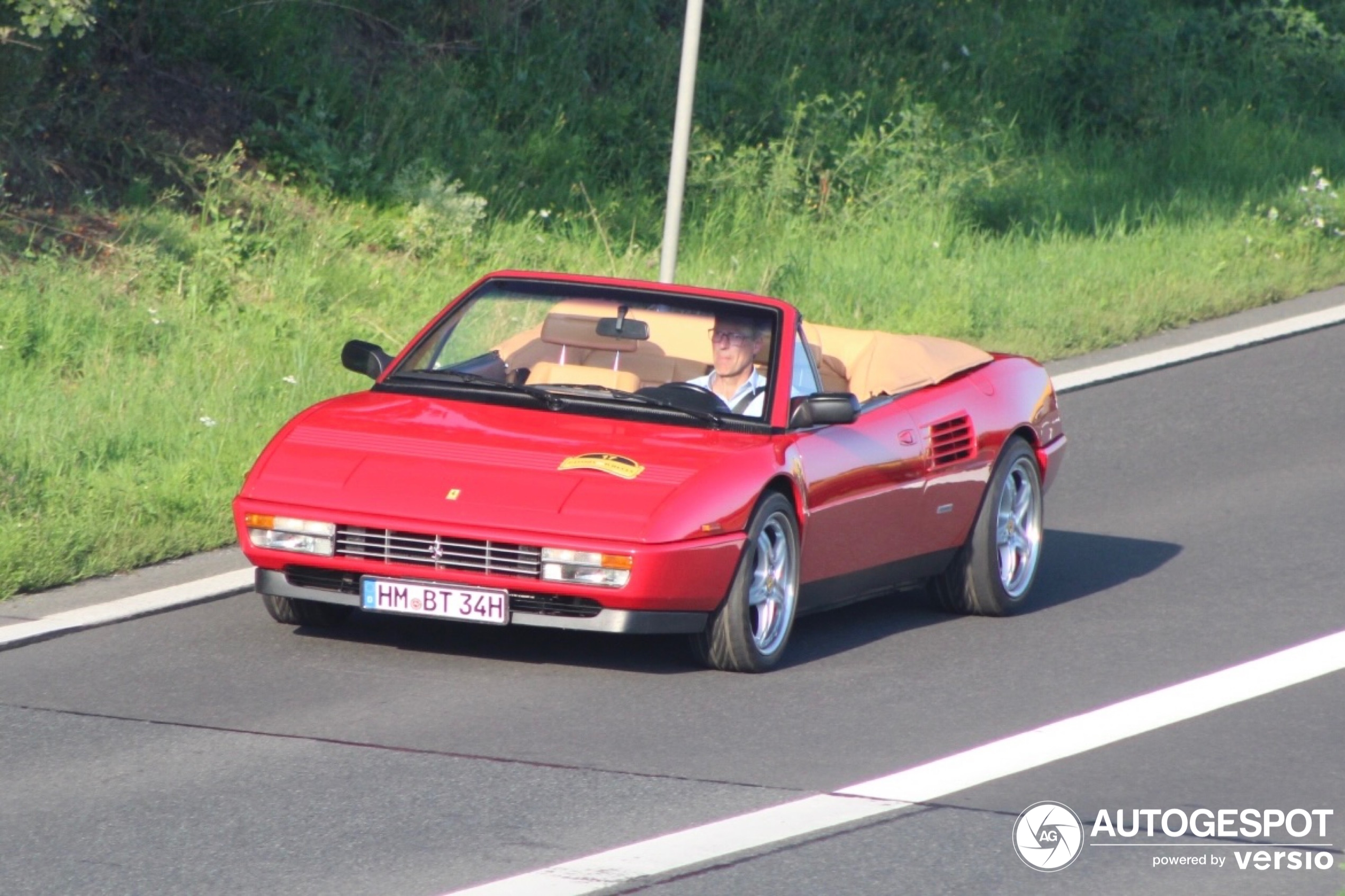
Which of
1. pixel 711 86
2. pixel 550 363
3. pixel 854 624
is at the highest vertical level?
pixel 711 86

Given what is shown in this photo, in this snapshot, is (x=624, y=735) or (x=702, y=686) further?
(x=702, y=686)

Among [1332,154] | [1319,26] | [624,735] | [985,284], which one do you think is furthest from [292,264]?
[1319,26]

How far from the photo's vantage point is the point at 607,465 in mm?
8094

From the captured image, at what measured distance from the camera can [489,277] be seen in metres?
9.57

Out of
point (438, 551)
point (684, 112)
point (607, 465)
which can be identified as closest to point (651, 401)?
point (607, 465)

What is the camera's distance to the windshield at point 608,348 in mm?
8961

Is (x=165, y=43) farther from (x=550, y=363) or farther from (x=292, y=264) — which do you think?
(x=550, y=363)

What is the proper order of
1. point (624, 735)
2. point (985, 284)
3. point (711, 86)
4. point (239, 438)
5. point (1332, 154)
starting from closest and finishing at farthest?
1. point (624, 735)
2. point (239, 438)
3. point (985, 284)
4. point (711, 86)
5. point (1332, 154)

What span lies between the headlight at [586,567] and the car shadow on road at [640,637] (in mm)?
570

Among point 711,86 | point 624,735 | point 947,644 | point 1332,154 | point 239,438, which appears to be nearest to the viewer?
point 624,735

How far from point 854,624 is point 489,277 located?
6.86 feet

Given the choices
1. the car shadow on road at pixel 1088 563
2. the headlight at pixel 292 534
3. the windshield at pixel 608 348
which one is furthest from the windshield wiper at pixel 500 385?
the car shadow on road at pixel 1088 563

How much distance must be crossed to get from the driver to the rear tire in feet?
5.50

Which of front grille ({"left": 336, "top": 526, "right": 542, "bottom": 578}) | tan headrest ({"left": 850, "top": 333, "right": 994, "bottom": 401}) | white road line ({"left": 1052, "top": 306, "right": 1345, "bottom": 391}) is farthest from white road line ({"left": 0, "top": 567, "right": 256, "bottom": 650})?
white road line ({"left": 1052, "top": 306, "right": 1345, "bottom": 391})
